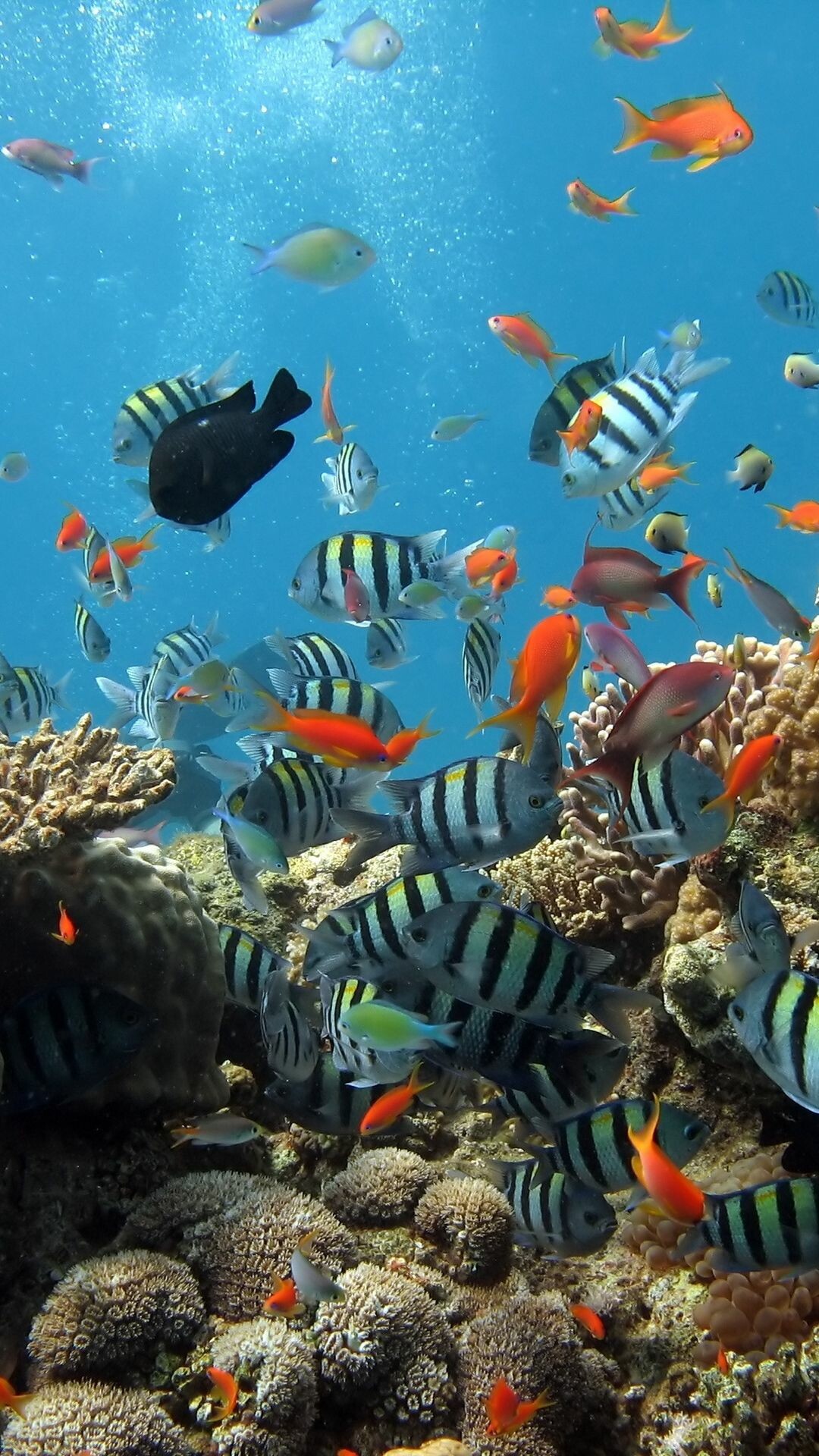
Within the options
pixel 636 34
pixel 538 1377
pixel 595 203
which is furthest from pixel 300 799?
pixel 636 34

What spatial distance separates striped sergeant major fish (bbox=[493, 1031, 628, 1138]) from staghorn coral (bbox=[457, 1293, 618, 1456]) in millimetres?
814

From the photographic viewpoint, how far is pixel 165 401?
11.6ft

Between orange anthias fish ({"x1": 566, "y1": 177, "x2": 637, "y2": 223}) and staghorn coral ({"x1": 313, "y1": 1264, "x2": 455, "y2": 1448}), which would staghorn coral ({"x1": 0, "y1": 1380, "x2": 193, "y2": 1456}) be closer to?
staghorn coral ({"x1": 313, "y1": 1264, "x2": 455, "y2": 1448})

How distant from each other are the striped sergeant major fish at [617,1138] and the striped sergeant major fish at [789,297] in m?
5.22

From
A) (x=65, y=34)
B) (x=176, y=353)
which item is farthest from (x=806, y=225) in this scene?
(x=65, y=34)

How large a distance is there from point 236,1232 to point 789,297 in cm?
627

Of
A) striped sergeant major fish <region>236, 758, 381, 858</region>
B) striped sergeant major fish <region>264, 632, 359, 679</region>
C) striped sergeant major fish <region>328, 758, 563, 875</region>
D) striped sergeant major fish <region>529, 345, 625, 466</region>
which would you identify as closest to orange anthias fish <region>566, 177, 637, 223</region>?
striped sergeant major fish <region>529, 345, 625, 466</region>

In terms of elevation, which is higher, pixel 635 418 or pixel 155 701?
pixel 155 701

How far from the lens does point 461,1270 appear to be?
335 centimetres

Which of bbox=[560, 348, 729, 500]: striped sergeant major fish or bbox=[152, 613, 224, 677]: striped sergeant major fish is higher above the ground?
bbox=[152, 613, 224, 677]: striped sergeant major fish

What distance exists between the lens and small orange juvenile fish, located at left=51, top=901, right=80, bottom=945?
126 inches

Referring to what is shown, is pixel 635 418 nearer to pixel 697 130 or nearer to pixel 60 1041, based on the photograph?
pixel 697 130

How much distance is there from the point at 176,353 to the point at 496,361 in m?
32.7

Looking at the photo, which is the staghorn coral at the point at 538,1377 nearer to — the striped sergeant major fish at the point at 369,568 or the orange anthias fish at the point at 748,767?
Result: the orange anthias fish at the point at 748,767
